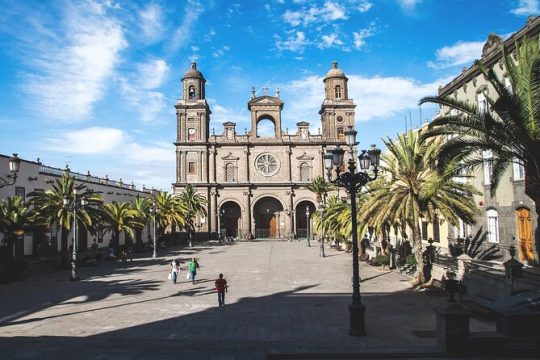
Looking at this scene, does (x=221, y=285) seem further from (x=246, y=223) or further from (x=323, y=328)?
(x=246, y=223)

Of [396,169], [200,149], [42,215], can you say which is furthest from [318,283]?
[200,149]

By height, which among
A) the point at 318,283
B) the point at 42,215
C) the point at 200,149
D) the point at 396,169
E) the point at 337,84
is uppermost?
the point at 337,84

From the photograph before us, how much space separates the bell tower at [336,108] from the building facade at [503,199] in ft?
114

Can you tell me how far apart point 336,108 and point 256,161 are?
14301 mm

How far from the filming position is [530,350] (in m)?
10.1

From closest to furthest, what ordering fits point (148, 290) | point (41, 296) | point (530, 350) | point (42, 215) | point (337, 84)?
1. point (530, 350)
2. point (41, 296)
3. point (148, 290)
4. point (42, 215)
5. point (337, 84)

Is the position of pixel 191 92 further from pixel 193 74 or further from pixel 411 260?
pixel 411 260

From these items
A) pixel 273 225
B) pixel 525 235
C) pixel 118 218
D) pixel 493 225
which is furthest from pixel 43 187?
pixel 525 235

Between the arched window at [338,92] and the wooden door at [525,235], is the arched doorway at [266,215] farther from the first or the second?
the wooden door at [525,235]

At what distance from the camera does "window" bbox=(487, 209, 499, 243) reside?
2311cm

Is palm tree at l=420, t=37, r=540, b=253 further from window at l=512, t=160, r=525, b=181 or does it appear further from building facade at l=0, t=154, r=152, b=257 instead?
building facade at l=0, t=154, r=152, b=257

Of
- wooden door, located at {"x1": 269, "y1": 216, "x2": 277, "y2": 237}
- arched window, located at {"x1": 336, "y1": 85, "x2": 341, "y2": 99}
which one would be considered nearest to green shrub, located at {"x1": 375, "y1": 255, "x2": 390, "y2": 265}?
wooden door, located at {"x1": 269, "y1": 216, "x2": 277, "y2": 237}

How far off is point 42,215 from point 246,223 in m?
35.3

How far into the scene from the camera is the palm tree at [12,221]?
2356 centimetres
